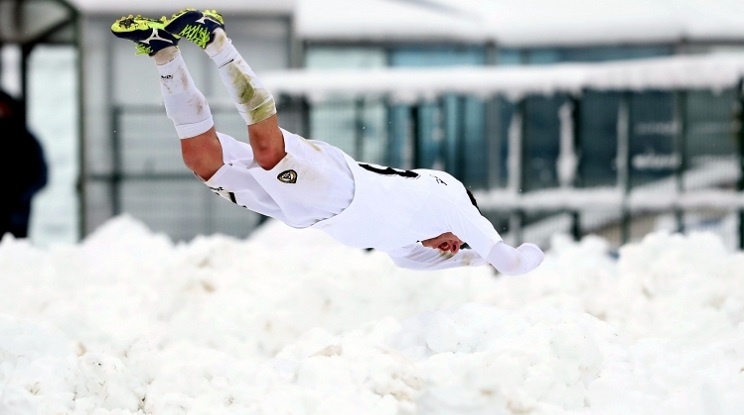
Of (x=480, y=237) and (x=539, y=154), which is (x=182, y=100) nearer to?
(x=480, y=237)

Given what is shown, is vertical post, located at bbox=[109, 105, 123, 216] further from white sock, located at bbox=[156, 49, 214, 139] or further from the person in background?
white sock, located at bbox=[156, 49, 214, 139]

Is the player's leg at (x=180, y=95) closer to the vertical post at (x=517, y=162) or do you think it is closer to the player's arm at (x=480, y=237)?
the player's arm at (x=480, y=237)

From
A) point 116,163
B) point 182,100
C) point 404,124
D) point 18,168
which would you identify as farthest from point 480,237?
point 116,163

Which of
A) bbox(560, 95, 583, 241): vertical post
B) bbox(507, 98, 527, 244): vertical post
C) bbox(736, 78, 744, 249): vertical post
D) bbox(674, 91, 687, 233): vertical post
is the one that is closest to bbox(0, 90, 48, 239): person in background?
bbox(507, 98, 527, 244): vertical post

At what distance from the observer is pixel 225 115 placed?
32.1 feet

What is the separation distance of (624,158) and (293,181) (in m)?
6.12

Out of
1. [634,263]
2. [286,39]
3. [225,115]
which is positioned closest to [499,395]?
[634,263]

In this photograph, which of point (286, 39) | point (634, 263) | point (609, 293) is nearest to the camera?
point (609, 293)

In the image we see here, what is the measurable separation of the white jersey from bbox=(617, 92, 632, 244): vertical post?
5491 mm

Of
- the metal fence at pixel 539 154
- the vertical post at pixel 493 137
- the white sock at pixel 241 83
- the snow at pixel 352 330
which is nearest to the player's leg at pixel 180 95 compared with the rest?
the white sock at pixel 241 83

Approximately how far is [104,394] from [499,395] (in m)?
1.61

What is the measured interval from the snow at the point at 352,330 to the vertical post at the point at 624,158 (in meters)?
0.68

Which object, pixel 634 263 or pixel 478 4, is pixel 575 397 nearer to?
pixel 634 263

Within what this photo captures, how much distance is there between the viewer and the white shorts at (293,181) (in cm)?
347
